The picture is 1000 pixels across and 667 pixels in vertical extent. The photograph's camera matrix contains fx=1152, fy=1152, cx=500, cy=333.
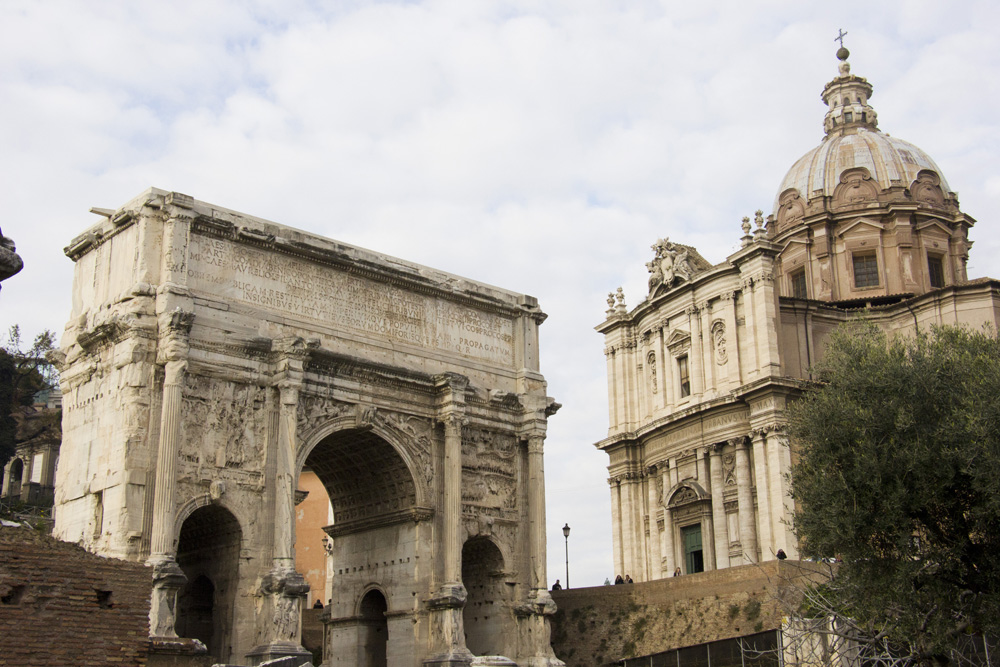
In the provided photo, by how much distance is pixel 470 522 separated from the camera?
2936 cm

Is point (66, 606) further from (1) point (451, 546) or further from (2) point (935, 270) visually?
(2) point (935, 270)

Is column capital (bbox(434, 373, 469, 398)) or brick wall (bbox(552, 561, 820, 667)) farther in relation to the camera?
column capital (bbox(434, 373, 469, 398))

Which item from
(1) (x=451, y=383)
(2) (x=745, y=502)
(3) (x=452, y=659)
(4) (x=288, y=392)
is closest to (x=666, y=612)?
(3) (x=452, y=659)

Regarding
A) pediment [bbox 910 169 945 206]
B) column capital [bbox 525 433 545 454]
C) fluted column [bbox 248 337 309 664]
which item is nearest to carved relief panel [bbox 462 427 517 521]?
column capital [bbox 525 433 545 454]

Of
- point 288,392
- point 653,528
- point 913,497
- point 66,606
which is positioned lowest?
Answer: point 66,606

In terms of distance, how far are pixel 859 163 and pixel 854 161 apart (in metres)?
0.24

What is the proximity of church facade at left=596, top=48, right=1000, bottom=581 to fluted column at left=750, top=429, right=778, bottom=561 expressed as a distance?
0.05 metres

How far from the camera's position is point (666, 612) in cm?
2962

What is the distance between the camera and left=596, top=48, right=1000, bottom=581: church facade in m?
38.8

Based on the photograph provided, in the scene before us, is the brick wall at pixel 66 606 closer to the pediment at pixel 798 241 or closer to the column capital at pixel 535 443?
the column capital at pixel 535 443

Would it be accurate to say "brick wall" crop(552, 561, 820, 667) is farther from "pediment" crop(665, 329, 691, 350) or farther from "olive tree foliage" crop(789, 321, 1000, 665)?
"pediment" crop(665, 329, 691, 350)

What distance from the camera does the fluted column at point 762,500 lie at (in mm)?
36750

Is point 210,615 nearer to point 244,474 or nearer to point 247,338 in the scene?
point 244,474

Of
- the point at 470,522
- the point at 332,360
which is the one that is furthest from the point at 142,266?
the point at 470,522
